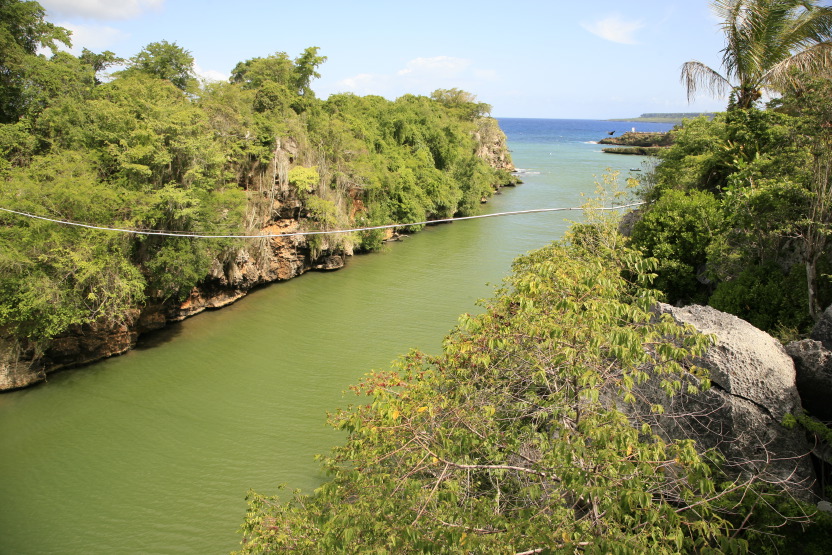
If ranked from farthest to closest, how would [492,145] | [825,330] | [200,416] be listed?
[492,145] → [200,416] → [825,330]

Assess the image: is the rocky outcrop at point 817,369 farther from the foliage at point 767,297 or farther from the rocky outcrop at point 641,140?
the rocky outcrop at point 641,140

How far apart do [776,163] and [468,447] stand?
28.1 feet

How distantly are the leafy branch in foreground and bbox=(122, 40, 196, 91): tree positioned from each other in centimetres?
2234

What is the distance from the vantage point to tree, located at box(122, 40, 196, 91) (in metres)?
23.2

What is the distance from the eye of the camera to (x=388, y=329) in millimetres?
17062

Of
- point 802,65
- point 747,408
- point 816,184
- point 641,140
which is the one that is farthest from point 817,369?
point 641,140

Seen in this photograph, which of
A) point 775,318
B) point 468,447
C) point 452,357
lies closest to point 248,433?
point 452,357

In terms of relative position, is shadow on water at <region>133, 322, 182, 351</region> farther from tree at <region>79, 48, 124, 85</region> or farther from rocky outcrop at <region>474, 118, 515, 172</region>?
rocky outcrop at <region>474, 118, 515, 172</region>

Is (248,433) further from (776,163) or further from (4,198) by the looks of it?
(776,163)

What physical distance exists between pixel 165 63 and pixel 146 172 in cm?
1202

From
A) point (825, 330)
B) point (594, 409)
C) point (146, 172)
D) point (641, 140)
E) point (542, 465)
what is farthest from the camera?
point (641, 140)

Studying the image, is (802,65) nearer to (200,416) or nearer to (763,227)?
(763,227)

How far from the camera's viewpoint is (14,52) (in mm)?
18594

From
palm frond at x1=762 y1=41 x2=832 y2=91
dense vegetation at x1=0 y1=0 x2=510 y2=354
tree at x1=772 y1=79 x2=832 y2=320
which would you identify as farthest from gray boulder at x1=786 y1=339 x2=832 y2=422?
dense vegetation at x1=0 y1=0 x2=510 y2=354
